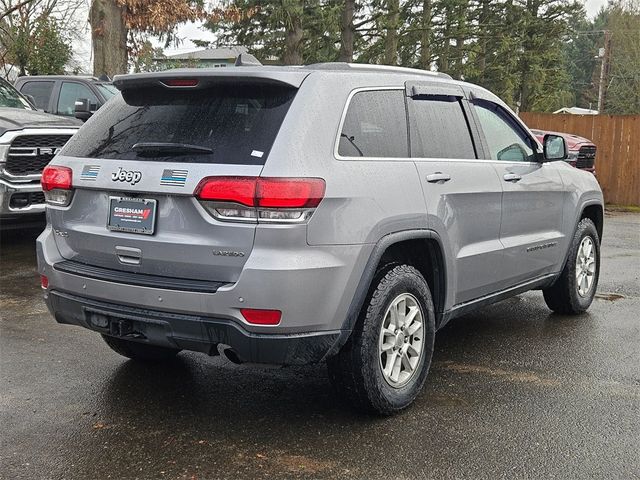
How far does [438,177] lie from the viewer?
4.44 m

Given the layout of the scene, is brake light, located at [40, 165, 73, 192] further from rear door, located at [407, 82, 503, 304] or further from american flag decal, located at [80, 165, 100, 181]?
rear door, located at [407, 82, 503, 304]

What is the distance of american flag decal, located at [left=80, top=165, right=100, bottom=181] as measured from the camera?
3973 millimetres

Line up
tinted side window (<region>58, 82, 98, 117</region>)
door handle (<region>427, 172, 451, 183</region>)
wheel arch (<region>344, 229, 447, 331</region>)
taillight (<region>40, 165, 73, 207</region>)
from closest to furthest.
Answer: wheel arch (<region>344, 229, 447, 331</region>) < taillight (<region>40, 165, 73, 207</region>) < door handle (<region>427, 172, 451, 183</region>) < tinted side window (<region>58, 82, 98, 117</region>)

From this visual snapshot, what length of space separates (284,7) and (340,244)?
64.6 feet

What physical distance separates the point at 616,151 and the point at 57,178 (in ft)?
50.8

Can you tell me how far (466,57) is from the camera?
100 ft

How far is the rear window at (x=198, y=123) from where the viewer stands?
12.1 feet

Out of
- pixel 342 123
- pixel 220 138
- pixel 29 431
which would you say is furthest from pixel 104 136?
pixel 29 431

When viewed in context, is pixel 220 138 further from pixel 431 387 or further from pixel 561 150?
pixel 561 150

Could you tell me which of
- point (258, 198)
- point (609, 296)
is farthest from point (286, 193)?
point (609, 296)

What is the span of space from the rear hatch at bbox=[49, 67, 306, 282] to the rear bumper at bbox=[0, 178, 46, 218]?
446 centimetres

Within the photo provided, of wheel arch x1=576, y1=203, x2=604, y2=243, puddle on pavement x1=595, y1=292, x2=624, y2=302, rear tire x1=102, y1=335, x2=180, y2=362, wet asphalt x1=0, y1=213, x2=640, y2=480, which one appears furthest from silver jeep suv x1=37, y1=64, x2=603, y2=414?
puddle on pavement x1=595, y1=292, x2=624, y2=302

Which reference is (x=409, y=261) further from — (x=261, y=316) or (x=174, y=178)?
(x=174, y=178)

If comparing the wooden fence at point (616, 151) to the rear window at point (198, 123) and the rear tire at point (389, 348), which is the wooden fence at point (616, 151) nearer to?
the rear tire at point (389, 348)
